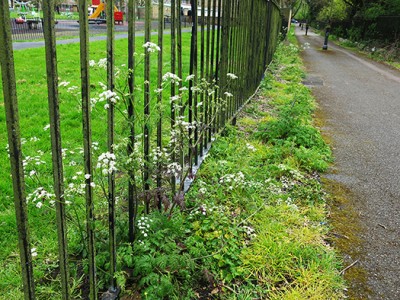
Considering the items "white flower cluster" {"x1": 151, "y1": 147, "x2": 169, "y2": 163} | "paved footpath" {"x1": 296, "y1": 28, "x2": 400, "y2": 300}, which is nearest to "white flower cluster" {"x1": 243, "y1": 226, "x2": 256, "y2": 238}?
"paved footpath" {"x1": 296, "y1": 28, "x2": 400, "y2": 300}

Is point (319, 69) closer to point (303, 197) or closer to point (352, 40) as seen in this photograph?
point (303, 197)

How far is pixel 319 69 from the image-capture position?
46.1 ft

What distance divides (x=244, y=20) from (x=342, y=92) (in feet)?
17.6

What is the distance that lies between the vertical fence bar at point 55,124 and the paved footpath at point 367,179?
1.83 metres

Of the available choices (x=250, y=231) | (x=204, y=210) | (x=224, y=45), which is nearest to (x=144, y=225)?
(x=204, y=210)

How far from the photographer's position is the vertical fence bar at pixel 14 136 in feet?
3.93

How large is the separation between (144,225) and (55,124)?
1.10 m

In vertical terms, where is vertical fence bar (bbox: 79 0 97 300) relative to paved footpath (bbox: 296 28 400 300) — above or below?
above

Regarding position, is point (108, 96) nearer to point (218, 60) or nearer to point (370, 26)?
point (218, 60)

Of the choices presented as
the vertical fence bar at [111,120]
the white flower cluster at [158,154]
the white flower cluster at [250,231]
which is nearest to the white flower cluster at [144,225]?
the vertical fence bar at [111,120]

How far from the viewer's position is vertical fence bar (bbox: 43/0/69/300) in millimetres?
1328

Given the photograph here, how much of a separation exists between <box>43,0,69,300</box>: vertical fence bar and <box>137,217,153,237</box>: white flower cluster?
67 cm

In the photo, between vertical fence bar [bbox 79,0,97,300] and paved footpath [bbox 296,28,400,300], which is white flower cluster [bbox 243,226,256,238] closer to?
paved footpath [bbox 296,28,400,300]

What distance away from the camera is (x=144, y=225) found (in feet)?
7.70
